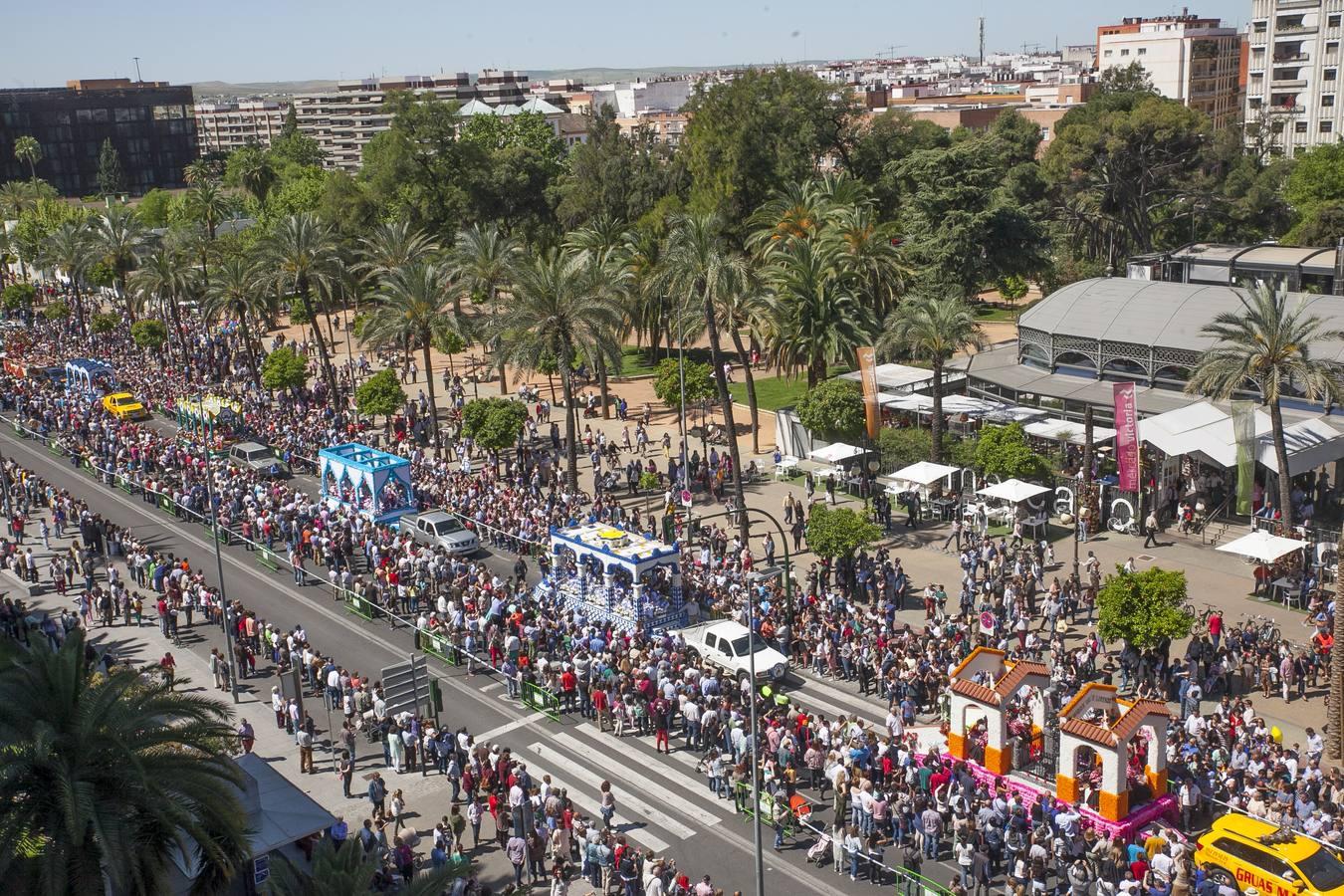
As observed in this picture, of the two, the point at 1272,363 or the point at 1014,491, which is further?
the point at 1014,491

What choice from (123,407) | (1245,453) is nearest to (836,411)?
(1245,453)

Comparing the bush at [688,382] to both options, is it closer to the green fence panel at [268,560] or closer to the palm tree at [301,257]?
the palm tree at [301,257]

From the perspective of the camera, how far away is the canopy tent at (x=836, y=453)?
1711 inches

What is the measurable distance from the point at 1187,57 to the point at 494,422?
127 metres

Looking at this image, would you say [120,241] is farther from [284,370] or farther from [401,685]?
[401,685]

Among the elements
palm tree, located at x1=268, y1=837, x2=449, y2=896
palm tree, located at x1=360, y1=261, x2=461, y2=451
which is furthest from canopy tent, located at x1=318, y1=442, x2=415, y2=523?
palm tree, located at x1=268, y1=837, x2=449, y2=896

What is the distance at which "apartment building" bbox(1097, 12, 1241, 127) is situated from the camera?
477 feet

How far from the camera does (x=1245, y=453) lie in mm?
36969

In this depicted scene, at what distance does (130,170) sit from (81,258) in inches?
4619

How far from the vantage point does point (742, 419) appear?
55500 millimetres

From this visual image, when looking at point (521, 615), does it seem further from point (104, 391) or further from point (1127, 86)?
point (1127, 86)

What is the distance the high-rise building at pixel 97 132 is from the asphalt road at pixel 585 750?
515 ft

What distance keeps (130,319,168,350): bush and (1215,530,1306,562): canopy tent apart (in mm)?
61915

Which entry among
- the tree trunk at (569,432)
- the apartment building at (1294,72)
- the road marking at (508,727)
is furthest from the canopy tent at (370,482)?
the apartment building at (1294,72)
